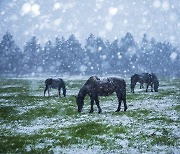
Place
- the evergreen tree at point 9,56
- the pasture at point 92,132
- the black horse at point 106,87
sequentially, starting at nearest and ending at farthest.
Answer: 1. the pasture at point 92,132
2. the black horse at point 106,87
3. the evergreen tree at point 9,56

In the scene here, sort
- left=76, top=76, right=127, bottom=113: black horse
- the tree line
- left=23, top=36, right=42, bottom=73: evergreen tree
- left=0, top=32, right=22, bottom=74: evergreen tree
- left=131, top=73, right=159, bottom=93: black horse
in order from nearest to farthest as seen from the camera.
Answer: left=76, top=76, right=127, bottom=113: black horse < left=131, top=73, right=159, bottom=93: black horse < left=0, top=32, right=22, bottom=74: evergreen tree < the tree line < left=23, top=36, right=42, bottom=73: evergreen tree

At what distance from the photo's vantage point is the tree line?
154m

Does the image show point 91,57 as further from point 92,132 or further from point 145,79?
point 92,132

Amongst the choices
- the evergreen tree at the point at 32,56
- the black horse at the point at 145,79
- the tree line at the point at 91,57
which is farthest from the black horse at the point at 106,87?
the evergreen tree at the point at 32,56

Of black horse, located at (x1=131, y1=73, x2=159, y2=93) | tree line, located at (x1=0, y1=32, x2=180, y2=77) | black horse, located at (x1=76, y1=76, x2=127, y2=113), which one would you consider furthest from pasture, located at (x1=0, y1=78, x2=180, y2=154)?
tree line, located at (x1=0, y1=32, x2=180, y2=77)

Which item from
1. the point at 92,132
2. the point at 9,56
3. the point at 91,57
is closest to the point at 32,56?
the point at 9,56

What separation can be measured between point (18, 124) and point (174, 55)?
6367 inches

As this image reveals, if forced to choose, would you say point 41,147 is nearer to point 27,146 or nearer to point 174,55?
point 27,146

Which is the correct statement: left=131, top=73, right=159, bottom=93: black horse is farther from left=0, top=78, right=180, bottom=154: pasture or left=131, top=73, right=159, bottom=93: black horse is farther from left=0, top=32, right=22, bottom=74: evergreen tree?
left=0, top=32, right=22, bottom=74: evergreen tree

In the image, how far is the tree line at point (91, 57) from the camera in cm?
15450

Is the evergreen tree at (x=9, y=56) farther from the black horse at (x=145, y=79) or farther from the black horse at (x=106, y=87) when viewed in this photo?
the black horse at (x=106, y=87)

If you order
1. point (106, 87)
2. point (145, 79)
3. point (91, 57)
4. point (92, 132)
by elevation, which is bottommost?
point (92, 132)

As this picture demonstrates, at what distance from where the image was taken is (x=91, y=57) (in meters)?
163

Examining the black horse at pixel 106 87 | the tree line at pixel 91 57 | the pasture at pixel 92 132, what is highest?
the tree line at pixel 91 57
